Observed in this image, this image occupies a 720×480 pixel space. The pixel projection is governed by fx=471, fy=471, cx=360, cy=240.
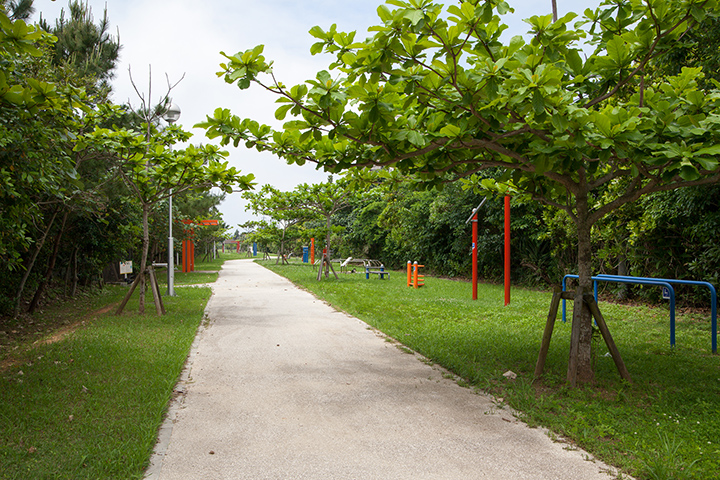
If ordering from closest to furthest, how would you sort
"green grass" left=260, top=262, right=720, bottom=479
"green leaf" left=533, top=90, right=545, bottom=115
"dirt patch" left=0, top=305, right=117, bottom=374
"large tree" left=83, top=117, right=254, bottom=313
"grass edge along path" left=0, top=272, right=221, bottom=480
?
"grass edge along path" left=0, top=272, right=221, bottom=480 → "green leaf" left=533, top=90, right=545, bottom=115 → "green grass" left=260, top=262, right=720, bottom=479 → "dirt patch" left=0, top=305, right=117, bottom=374 → "large tree" left=83, top=117, right=254, bottom=313

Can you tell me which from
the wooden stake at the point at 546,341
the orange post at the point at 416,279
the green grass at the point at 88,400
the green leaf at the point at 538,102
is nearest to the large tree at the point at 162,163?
the green grass at the point at 88,400

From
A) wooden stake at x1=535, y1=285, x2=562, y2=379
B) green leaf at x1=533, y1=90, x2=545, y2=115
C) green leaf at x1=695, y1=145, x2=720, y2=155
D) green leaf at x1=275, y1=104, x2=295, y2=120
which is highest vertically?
green leaf at x1=275, y1=104, x2=295, y2=120

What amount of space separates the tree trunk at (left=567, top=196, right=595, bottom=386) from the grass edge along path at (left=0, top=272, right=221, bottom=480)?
398cm

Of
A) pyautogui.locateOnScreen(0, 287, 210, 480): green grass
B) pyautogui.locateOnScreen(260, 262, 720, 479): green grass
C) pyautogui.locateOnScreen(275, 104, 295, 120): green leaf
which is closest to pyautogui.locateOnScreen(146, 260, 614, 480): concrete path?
pyautogui.locateOnScreen(0, 287, 210, 480): green grass

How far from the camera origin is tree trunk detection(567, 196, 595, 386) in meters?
4.84

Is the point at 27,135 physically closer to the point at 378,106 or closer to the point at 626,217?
the point at 378,106

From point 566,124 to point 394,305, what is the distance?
8164 millimetres

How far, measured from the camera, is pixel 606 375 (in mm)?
5160

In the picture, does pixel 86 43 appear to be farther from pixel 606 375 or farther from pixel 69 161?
pixel 606 375

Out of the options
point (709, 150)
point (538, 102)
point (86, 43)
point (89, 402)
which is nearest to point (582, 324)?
point (709, 150)

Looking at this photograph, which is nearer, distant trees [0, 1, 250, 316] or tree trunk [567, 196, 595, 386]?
distant trees [0, 1, 250, 316]

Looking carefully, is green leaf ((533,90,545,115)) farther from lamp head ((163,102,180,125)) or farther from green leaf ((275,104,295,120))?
lamp head ((163,102,180,125))

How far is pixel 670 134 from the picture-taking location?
11.9 ft

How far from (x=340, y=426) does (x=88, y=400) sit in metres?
2.36
